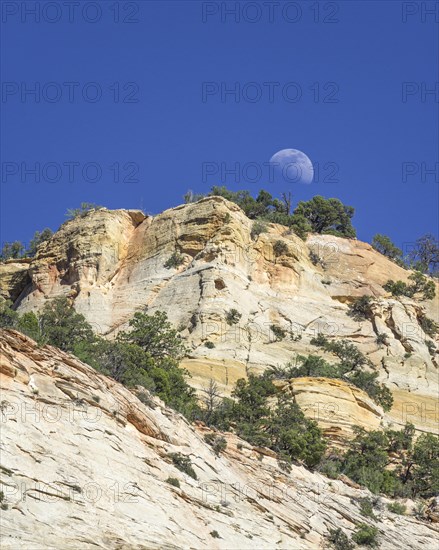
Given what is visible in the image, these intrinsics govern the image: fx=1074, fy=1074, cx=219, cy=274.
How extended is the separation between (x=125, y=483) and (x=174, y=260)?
35.2m

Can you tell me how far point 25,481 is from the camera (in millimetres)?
24047

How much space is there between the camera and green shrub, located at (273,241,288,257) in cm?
6425

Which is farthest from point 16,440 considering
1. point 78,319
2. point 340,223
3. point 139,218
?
point 340,223

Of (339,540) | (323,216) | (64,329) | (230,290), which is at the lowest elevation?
(339,540)

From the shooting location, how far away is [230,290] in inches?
2238

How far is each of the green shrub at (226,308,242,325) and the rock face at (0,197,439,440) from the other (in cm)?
26

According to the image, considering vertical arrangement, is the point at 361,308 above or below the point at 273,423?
above

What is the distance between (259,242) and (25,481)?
4154 cm

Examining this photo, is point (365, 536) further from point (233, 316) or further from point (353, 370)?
point (233, 316)

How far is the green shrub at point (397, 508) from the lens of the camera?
1517 inches

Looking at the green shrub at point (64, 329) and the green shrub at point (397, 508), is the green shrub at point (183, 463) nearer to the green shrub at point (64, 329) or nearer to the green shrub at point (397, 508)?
the green shrub at point (64, 329)

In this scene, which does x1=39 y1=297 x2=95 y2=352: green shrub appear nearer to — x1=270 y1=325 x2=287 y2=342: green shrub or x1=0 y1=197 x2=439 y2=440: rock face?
x1=0 y1=197 x2=439 y2=440: rock face

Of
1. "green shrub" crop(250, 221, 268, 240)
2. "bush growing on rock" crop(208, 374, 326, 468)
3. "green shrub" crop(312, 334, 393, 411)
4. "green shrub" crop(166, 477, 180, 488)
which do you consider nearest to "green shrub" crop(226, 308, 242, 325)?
"green shrub" crop(312, 334, 393, 411)

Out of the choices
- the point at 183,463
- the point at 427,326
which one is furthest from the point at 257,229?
the point at 183,463
